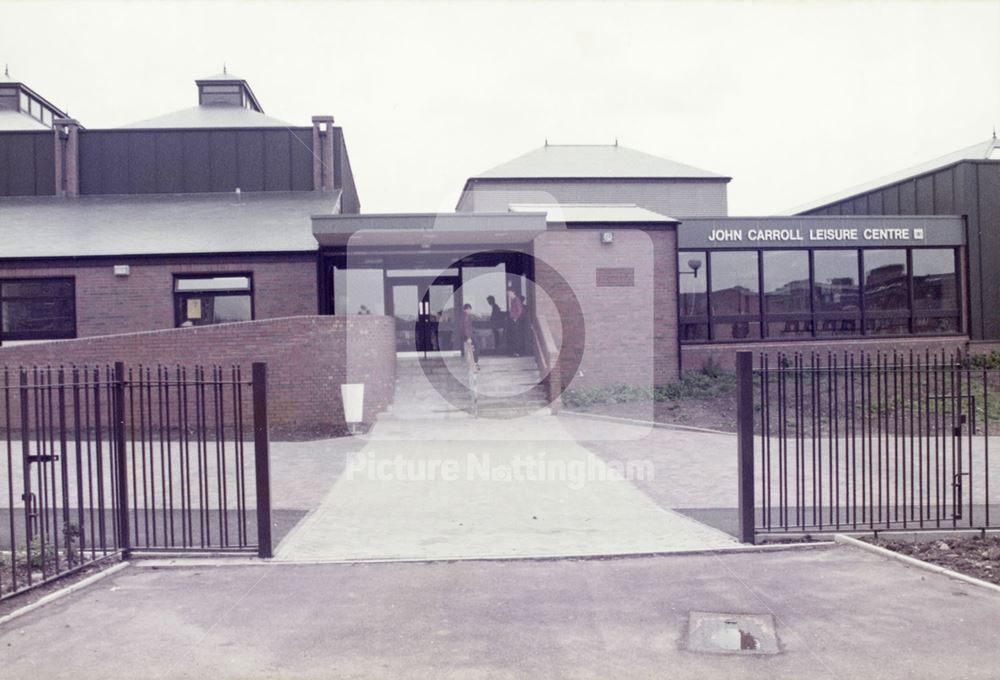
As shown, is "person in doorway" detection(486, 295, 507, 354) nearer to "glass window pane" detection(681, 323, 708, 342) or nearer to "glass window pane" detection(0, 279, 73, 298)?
"glass window pane" detection(681, 323, 708, 342)

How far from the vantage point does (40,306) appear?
70.6 feet

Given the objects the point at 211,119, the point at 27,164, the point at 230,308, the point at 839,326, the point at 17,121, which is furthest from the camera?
the point at 17,121

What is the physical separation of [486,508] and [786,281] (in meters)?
16.3

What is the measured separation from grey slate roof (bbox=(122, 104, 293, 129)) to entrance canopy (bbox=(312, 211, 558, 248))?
10.5m

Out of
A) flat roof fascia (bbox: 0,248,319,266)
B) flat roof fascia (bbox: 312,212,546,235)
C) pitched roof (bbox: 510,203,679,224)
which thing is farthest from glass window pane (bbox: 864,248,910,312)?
flat roof fascia (bbox: 0,248,319,266)

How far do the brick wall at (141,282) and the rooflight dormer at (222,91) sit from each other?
13.5 metres

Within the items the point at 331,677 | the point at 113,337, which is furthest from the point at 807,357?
the point at 331,677

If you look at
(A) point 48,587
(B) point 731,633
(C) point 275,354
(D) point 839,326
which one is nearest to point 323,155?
(C) point 275,354

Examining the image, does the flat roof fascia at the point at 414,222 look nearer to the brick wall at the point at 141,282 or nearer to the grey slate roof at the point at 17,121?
the brick wall at the point at 141,282

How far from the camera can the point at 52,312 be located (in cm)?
2153

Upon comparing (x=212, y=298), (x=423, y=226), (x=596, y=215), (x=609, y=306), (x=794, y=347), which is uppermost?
(x=596, y=215)

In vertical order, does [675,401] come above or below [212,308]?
below

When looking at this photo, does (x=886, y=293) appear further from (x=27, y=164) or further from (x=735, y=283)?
(x=27, y=164)

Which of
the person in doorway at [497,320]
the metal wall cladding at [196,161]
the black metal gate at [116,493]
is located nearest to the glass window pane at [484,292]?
the person in doorway at [497,320]
